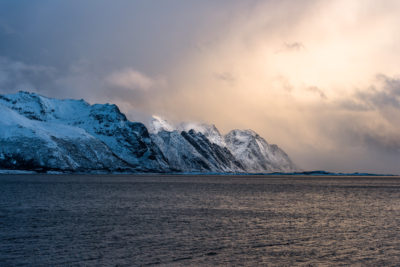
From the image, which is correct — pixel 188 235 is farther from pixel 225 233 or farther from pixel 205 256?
Answer: pixel 205 256

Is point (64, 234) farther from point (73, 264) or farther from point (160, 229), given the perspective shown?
point (73, 264)

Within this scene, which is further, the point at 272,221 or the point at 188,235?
the point at 272,221

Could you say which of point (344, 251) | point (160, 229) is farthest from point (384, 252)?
→ point (160, 229)

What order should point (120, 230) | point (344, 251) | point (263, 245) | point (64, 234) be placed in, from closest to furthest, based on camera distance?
point (344, 251)
point (263, 245)
point (64, 234)
point (120, 230)

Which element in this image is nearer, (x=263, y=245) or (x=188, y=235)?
(x=263, y=245)

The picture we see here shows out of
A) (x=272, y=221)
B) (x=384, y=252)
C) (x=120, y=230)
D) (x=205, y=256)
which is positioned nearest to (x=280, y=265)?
(x=205, y=256)

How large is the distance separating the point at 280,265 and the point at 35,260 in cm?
1840

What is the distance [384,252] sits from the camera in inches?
1380

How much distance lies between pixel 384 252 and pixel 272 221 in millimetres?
20568

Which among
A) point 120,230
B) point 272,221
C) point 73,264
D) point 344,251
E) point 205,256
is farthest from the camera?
point 272,221

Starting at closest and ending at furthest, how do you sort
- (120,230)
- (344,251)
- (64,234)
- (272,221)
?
1. (344,251)
2. (64,234)
3. (120,230)
4. (272,221)

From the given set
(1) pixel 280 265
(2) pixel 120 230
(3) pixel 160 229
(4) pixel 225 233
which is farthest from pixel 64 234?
A: (1) pixel 280 265

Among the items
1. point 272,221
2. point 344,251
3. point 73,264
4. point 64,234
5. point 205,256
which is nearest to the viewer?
point 73,264

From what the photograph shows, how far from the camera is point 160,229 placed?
152ft
